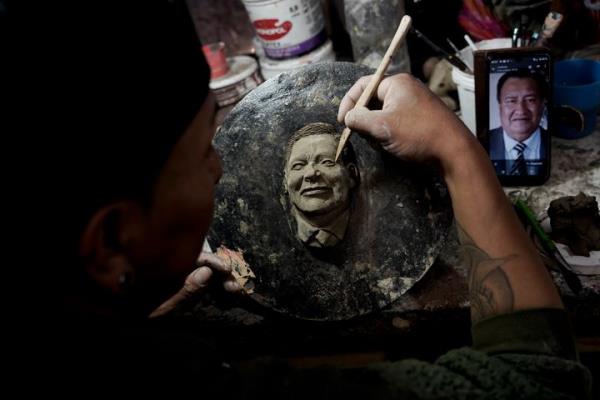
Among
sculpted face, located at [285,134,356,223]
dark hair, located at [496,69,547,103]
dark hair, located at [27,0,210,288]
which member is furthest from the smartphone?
dark hair, located at [27,0,210,288]

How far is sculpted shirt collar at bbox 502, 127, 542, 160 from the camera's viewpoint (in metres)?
1.41

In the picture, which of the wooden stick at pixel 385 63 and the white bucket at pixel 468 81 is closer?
the wooden stick at pixel 385 63

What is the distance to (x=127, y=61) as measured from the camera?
55 centimetres

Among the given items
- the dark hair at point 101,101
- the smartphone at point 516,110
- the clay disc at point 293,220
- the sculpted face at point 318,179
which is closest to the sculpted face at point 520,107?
the smartphone at point 516,110

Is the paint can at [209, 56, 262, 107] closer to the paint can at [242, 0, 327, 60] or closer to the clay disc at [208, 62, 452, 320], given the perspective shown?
the paint can at [242, 0, 327, 60]

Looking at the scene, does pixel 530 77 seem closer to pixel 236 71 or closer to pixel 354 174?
pixel 354 174

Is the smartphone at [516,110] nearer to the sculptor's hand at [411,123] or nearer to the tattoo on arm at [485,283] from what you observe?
the sculptor's hand at [411,123]

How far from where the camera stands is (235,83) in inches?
85.9

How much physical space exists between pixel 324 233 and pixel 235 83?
1.21 m

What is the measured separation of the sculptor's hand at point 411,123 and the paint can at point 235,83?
1239mm

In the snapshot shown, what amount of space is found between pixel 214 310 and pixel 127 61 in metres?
0.91

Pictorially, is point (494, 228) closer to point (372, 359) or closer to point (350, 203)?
point (350, 203)

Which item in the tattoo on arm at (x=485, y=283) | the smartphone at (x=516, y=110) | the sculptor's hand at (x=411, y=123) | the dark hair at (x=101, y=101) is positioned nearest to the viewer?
the dark hair at (x=101, y=101)

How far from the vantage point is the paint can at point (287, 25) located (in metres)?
1.97
